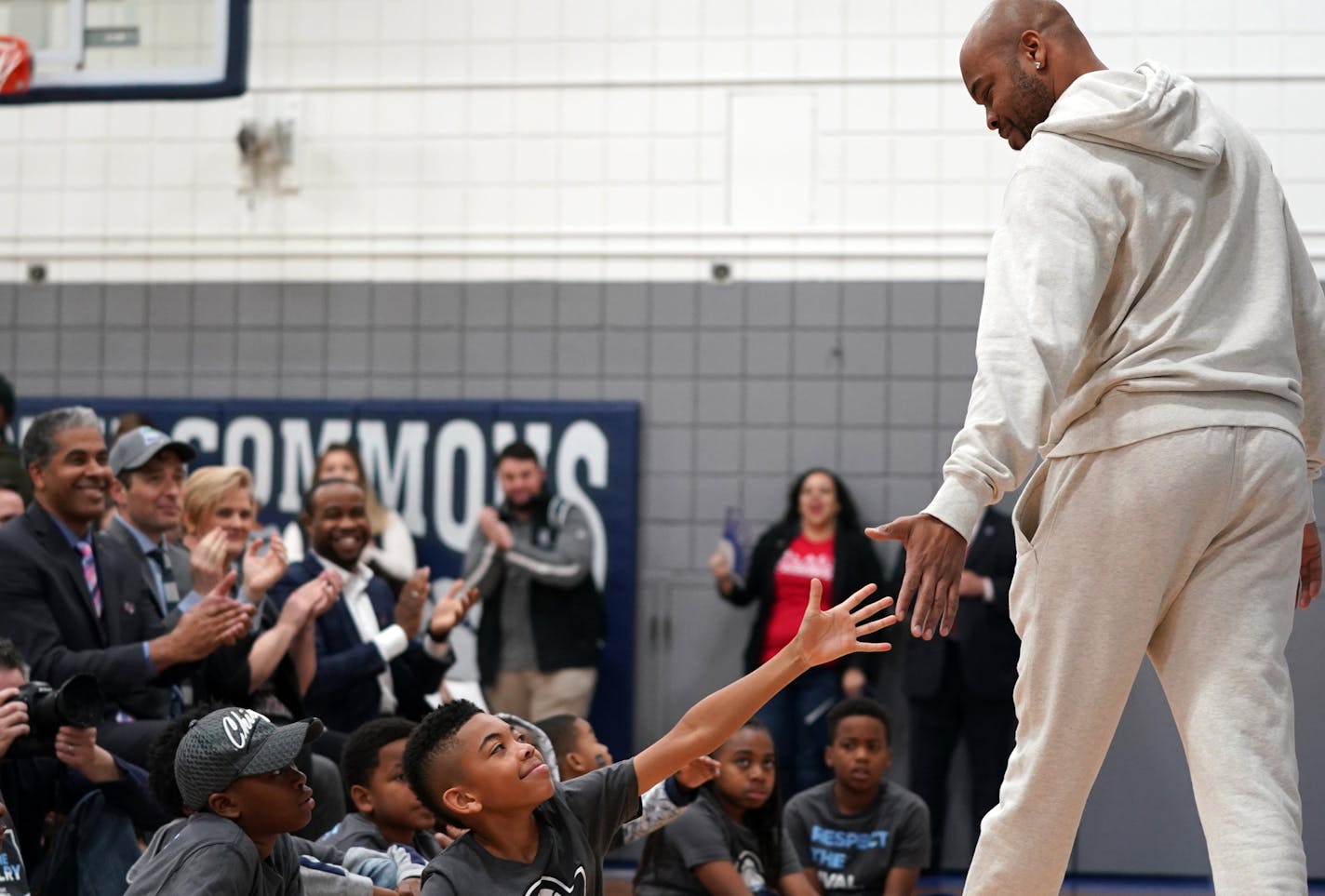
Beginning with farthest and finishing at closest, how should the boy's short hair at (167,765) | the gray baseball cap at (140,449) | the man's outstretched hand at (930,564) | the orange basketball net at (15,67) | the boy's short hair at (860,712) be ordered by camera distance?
the orange basketball net at (15,67) < the boy's short hair at (860,712) < the gray baseball cap at (140,449) < the boy's short hair at (167,765) < the man's outstretched hand at (930,564)

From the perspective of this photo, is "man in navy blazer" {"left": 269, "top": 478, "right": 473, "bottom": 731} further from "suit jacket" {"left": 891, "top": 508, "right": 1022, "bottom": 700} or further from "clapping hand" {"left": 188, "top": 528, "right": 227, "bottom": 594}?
"suit jacket" {"left": 891, "top": 508, "right": 1022, "bottom": 700}

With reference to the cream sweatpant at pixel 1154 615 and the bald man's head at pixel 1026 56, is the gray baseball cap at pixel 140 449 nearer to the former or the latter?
the bald man's head at pixel 1026 56

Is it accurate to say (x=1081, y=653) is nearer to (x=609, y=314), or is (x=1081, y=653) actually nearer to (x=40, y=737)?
(x=40, y=737)

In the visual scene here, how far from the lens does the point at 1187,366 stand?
2611 millimetres

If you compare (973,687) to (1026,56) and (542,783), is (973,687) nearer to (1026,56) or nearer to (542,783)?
(542,783)

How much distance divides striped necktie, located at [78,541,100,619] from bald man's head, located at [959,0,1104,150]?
2661 millimetres

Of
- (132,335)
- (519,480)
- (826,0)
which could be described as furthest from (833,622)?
(132,335)

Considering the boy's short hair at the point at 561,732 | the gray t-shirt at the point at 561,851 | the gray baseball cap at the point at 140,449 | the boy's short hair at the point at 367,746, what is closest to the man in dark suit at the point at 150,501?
the gray baseball cap at the point at 140,449

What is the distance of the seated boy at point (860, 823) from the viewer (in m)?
5.09

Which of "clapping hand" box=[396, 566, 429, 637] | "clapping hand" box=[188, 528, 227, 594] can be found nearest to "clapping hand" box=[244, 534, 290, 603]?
"clapping hand" box=[188, 528, 227, 594]

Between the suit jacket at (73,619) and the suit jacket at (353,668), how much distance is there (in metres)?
0.71

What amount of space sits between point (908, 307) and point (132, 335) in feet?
13.1

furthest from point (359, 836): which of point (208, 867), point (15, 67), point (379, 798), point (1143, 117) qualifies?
point (15, 67)

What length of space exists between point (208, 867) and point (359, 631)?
2558 millimetres
